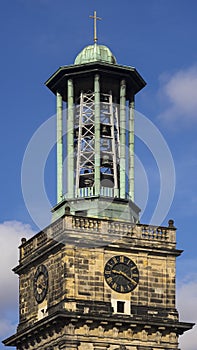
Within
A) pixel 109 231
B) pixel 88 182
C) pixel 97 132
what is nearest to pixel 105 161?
pixel 88 182

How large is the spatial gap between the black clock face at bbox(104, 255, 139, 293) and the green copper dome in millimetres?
14491

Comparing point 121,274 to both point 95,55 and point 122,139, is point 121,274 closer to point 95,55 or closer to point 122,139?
point 122,139

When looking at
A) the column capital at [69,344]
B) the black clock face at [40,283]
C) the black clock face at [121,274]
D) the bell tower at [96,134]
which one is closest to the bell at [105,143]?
the bell tower at [96,134]

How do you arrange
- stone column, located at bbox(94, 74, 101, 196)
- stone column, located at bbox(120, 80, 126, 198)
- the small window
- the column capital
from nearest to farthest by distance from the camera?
1. the column capital
2. the small window
3. stone column, located at bbox(94, 74, 101, 196)
4. stone column, located at bbox(120, 80, 126, 198)

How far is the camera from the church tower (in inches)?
3073

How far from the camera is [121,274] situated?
7975 centimetres

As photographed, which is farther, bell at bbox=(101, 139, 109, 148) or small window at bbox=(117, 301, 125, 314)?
bell at bbox=(101, 139, 109, 148)

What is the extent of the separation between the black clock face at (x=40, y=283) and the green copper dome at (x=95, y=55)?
14.9 metres

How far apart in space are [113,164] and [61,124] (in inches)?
187

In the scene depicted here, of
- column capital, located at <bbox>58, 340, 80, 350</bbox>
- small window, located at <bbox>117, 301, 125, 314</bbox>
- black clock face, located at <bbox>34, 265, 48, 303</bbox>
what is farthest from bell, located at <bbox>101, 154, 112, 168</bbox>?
column capital, located at <bbox>58, 340, 80, 350</bbox>

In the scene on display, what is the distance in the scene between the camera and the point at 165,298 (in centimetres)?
8069

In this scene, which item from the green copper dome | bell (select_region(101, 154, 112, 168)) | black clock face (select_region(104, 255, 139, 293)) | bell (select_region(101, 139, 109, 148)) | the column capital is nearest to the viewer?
the column capital

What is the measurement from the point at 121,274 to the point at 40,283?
588 centimetres

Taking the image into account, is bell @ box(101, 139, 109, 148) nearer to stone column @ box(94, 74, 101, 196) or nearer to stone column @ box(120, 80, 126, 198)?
stone column @ box(120, 80, 126, 198)
